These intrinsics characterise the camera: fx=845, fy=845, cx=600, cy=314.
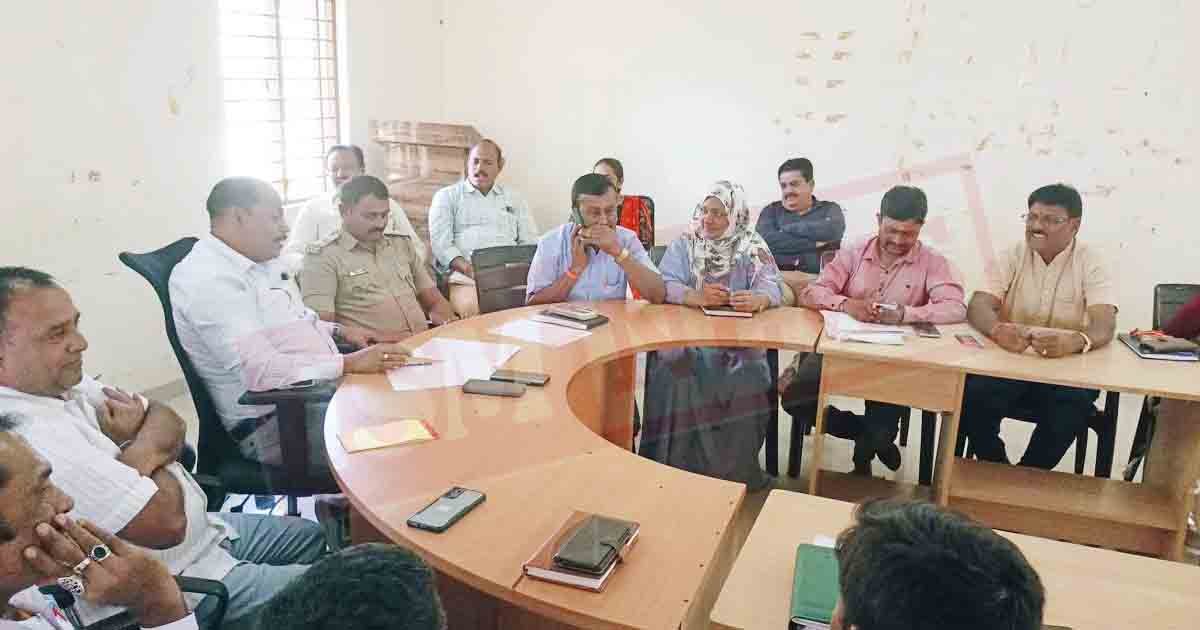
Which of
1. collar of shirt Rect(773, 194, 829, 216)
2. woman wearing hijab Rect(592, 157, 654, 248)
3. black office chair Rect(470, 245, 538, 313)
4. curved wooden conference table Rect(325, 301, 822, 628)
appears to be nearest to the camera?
curved wooden conference table Rect(325, 301, 822, 628)

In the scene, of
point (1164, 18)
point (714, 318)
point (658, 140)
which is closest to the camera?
point (714, 318)

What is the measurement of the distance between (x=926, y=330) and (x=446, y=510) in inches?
88.0

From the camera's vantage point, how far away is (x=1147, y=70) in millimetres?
4426

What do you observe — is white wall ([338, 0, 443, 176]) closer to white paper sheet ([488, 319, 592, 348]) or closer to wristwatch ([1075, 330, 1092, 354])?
white paper sheet ([488, 319, 592, 348])

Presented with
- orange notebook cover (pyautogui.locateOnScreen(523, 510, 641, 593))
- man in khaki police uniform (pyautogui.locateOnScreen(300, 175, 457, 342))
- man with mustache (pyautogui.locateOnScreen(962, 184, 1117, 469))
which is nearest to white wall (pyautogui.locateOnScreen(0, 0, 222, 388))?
man in khaki police uniform (pyautogui.locateOnScreen(300, 175, 457, 342))

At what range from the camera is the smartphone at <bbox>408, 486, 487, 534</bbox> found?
1.64m

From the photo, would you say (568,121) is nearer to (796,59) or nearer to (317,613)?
(796,59)

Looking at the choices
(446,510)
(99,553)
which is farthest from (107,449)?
(446,510)

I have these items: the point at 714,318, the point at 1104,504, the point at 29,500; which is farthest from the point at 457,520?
the point at 1104,504

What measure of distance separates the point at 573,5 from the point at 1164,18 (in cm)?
333

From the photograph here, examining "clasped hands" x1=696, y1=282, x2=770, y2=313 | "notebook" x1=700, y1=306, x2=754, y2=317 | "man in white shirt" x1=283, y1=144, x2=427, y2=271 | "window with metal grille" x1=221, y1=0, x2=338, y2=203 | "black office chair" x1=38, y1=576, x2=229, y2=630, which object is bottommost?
"black office chair" x1=38, y1=576, x2=229, y2=630

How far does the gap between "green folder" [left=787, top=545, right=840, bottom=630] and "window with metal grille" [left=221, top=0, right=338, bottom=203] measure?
376 cm

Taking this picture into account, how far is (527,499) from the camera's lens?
1.76 meters

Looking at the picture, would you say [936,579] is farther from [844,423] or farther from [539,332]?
[844,423]
